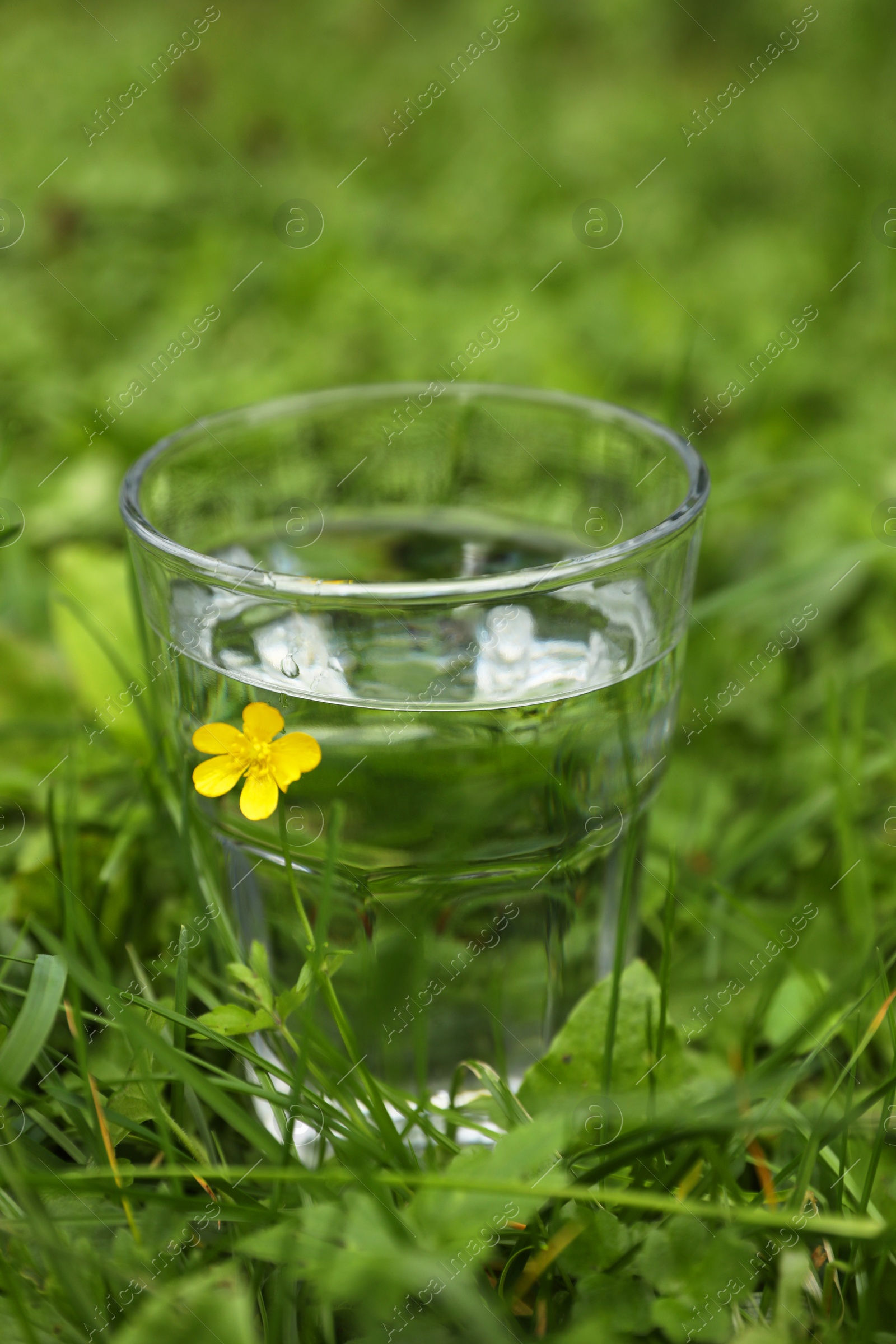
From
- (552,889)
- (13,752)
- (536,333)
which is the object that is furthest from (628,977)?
(536,333)

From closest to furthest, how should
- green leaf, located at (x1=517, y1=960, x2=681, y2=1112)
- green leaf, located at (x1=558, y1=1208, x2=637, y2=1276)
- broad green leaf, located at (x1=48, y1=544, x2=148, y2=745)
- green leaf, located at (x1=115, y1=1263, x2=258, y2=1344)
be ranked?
1. green leaf, located at (x1=115, y1=1263, x2=258, y2=1344)
2. green leaf, located at (x1=558, y1=1208, x2=637, y2=1276)
3. green leaf, located at (x1=517, y1=960, x2=681, y2=1112)
4. broad green leaf, located at (x1=48, y1=544, x2=148, y2=745)

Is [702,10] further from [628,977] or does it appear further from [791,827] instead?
[628,977]

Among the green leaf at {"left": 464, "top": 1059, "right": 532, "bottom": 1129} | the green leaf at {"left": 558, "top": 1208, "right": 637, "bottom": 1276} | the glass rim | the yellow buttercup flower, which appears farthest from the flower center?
the green leaf at {"left": 558, "top": 1208, "right": 637, "bottom": 1276}

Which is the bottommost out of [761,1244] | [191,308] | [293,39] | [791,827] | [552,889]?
[791,827]

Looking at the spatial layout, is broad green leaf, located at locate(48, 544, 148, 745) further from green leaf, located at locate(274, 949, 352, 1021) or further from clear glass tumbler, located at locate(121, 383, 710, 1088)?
green leaf, located at locate(274, 949, 352, 1021)

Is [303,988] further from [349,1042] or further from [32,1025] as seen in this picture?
[32,1025]

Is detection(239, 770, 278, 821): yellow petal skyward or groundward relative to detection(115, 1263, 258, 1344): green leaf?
skyward
